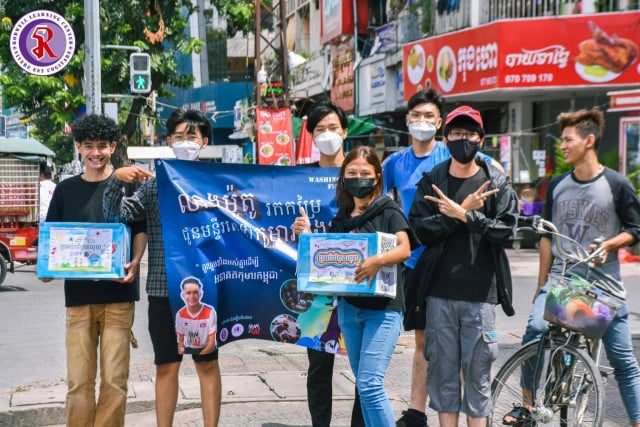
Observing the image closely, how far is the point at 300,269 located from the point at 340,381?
2.65 metres

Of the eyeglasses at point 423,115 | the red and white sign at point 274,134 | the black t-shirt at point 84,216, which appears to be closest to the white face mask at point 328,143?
the eyeglasses at point 423,115

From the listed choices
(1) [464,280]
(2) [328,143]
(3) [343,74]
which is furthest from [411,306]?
(3) [343,74]

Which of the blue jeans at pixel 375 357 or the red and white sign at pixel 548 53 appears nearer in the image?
the blue jeans at pixel 375 357

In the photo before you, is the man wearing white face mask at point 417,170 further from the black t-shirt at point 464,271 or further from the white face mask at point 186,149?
the white face mask at point 186,149

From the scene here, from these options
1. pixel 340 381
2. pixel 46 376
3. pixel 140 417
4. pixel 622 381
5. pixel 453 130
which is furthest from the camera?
pixel 46 376

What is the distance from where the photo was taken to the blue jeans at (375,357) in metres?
4.50

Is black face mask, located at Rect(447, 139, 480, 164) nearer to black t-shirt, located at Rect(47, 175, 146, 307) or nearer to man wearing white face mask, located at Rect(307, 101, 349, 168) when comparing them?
man wearing white face mask, located at Rect(307, 101, 349, 168)

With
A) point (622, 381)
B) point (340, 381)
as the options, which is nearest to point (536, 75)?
point (340, 381)

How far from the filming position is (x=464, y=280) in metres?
4.69

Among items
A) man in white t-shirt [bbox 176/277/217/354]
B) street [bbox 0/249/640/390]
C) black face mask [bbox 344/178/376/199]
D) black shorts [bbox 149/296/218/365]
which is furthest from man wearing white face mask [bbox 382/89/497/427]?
street [bbox 0/249/640/390]

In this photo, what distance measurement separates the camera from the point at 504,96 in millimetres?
20969

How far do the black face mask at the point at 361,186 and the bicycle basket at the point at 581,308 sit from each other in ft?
3.60

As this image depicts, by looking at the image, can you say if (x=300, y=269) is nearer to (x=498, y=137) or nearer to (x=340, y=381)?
(x=340, y=381)

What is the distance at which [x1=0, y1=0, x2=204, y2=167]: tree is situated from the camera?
24.2 metres
